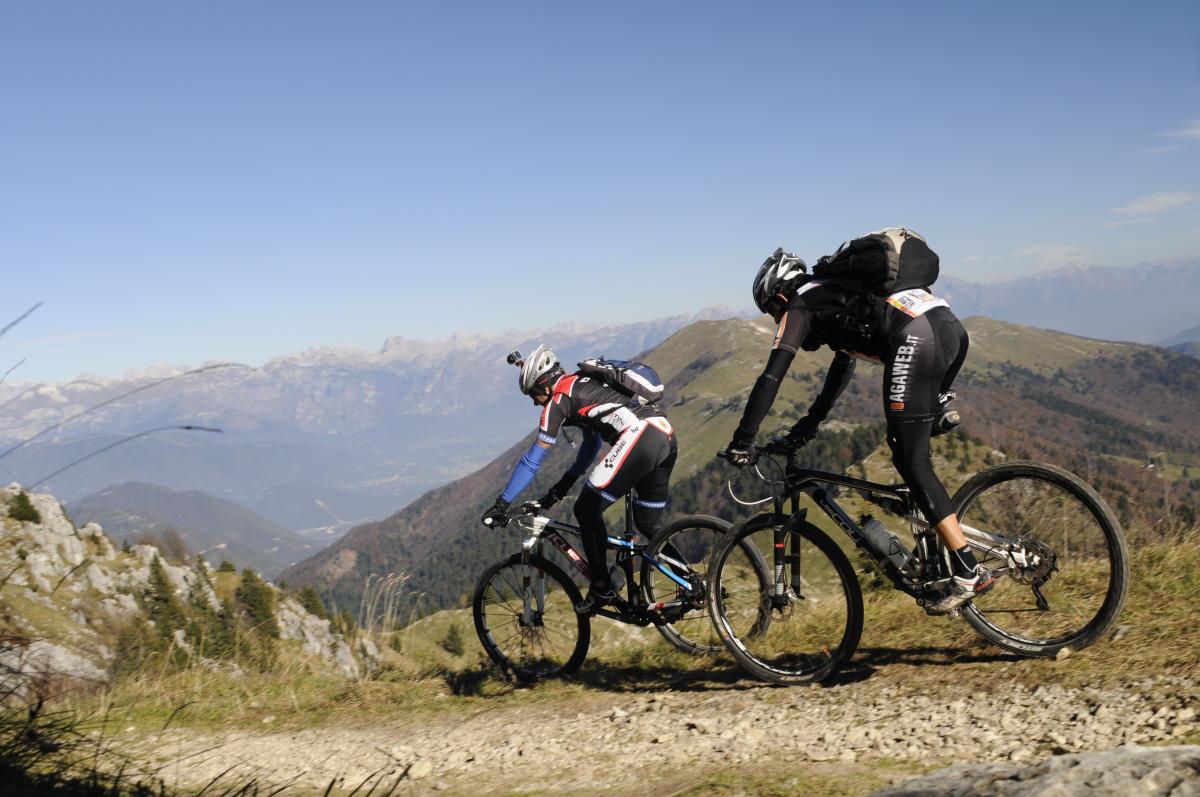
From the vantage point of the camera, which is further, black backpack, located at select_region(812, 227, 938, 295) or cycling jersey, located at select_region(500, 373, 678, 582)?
cycling jersey, located at select_region(500, 373, 678, 582)

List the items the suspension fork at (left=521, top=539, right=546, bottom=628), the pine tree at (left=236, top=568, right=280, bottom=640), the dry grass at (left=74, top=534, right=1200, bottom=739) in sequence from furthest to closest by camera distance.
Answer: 1. the pine tree at (left=236, top=568, right=280, bottom=640)
2. the suspension fork at (left=521, top=539, right=546, bottom=628)
3. the dry grass at (left=74, top=534, right=1200, bottom=739)

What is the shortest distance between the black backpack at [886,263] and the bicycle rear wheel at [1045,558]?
1.83m

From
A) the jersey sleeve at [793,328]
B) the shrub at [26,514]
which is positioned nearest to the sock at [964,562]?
the jersey sleeve at [793,328]

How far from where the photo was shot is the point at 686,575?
848cm

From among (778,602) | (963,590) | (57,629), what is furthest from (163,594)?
(963,590)

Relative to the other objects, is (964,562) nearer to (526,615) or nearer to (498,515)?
Result: (498,515)

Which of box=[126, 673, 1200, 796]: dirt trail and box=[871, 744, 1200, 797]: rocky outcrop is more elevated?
box=[871, 744, 1200, 797]: rocky outcrop

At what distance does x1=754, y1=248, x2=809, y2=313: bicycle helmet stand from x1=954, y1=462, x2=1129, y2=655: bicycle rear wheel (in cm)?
233

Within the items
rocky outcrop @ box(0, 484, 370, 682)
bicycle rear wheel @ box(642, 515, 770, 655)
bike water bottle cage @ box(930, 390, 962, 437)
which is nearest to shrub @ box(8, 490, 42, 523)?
rocky outcrop @ box(0, 484, 370, 682)

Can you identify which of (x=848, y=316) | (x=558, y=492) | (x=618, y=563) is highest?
(x=848, y=316)

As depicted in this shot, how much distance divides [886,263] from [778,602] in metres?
3.48

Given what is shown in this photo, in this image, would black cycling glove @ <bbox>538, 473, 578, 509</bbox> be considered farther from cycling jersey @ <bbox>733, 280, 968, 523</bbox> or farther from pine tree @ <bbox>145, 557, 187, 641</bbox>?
pine tree @ <bbox>145, 557, 187, 641</bbox>

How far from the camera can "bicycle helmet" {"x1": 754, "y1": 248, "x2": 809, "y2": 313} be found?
7129 mm

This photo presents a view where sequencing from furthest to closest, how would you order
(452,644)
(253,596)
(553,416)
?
(253,596)
(452,644)
(553,416)
